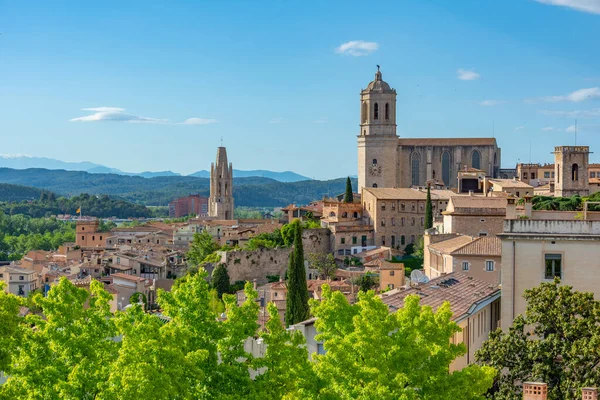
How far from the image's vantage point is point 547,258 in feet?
91.5

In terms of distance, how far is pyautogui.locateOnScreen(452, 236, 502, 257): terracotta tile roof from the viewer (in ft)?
132

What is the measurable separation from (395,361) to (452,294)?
40.7 ft

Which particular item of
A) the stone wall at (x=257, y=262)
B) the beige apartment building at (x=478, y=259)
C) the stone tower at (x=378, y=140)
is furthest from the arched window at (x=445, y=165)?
the beige apartment building at (x=478, y=259)

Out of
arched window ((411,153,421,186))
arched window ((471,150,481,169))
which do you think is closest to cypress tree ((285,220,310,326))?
arched window ((411,153,421,186))

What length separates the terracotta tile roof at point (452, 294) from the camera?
2751 cm

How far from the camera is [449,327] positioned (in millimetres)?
19141

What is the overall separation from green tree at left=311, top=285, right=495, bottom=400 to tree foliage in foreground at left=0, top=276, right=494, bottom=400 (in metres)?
0.02

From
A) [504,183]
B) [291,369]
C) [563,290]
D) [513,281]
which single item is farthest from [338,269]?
[291,369]

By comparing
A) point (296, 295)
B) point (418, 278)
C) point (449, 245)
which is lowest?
point (296, 295)

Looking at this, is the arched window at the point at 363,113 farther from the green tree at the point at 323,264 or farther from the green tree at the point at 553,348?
the green tree at the point at 553,348

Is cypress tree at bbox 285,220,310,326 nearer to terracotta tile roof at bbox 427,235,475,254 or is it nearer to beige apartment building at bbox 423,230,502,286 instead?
terracotta tile roof at bbox 427,235,475,254

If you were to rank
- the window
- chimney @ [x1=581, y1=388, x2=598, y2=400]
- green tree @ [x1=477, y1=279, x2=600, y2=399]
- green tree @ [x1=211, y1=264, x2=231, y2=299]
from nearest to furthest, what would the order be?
chimney @ [x1=581, y1=388, x2=598, y2=400]
green tree @ [x1=477, y1=279, x2=600, y2=399]
the window
green tree @ [x1=211, y1=264, x2=231, y2=299]

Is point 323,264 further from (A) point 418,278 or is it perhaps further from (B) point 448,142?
(B) point 448,142

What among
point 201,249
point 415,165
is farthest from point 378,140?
point 201,249
